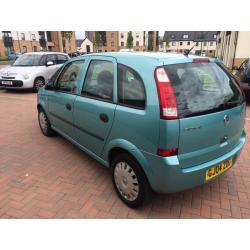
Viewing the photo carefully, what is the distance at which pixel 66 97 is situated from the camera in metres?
3.57

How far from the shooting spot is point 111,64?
279 centimetres

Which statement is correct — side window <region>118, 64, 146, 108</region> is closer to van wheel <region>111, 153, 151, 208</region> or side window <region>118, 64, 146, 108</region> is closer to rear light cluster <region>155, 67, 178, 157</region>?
rear light cluster <region>155, 67, 178, 157</region>

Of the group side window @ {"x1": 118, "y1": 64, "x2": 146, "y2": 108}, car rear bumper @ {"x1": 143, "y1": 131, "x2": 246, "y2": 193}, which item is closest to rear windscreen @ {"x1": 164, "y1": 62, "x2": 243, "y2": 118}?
side window @ {"x1": 118, "y1": 64, "x2": 146, "y2": 108}

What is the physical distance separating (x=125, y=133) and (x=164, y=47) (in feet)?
260

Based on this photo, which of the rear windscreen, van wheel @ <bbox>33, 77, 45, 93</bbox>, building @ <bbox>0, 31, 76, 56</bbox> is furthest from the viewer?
building @ <bbox>0, 31, 76, 56</bbox>

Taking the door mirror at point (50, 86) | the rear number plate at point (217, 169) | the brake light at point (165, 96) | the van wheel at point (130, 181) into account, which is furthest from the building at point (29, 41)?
the rear number plate at point (217, 169)

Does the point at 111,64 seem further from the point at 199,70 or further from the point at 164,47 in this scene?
the point at 164,47

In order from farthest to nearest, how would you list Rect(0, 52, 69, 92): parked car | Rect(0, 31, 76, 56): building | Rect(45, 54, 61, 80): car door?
1. Rect(0, 31, 76, 56): building
2. Rect(45, 54, 61, 80): car door
3. Rect(0, 52, 69, 92): parked car

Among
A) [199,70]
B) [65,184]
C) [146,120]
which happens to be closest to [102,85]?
[146,120]

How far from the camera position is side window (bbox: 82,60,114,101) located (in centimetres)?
277

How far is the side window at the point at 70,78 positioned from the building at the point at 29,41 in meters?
52.5

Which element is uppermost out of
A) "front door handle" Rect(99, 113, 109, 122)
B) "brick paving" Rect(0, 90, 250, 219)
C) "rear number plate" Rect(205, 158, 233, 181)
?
"front door handle" Rect(99, 113, 109, 122)

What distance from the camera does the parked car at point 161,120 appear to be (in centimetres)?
215

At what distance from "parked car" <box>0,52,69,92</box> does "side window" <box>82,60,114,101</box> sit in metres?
7.24
